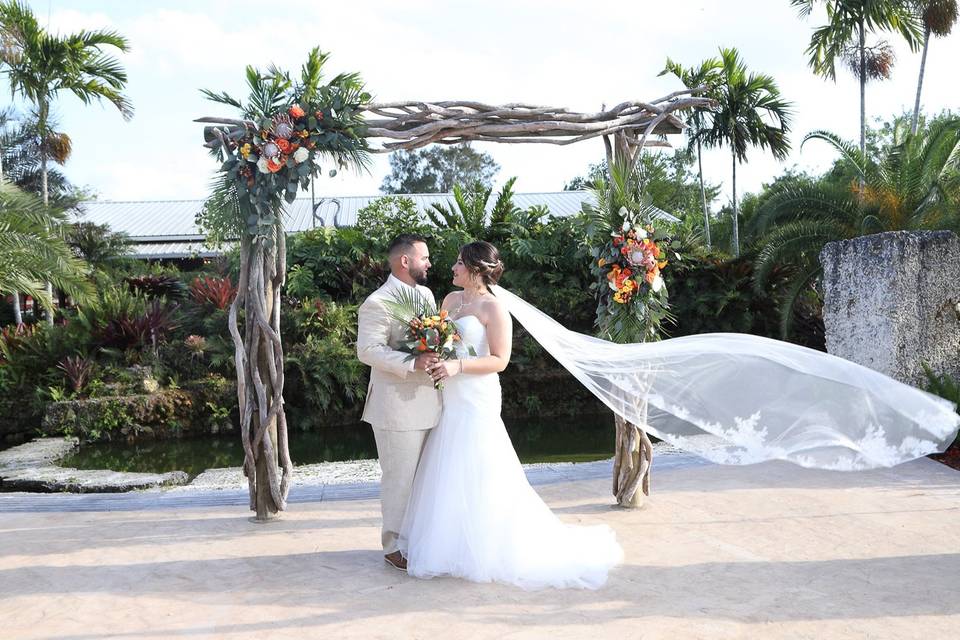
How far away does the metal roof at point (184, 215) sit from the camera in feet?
75.8

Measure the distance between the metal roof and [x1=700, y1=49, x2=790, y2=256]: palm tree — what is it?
2.69 meters

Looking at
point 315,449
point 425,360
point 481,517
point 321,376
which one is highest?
point 425,360

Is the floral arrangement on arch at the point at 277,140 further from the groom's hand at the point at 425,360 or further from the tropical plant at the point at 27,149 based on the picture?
the tropical plant at the point at 27,149

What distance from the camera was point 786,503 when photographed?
6.34 meters

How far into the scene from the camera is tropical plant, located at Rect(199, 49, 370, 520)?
5.96m

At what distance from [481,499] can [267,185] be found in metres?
2.85

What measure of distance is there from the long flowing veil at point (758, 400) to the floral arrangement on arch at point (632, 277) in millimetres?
556

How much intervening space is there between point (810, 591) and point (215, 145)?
4957 millimetres

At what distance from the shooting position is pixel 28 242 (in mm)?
10062

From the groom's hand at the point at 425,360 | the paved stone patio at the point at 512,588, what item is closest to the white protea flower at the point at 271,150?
the groom's hand at the point at 425,360

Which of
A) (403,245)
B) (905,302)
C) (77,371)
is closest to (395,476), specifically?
(403,245)

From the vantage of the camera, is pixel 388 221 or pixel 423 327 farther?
pixel 388 221

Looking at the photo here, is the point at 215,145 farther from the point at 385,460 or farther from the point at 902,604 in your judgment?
the point at 902,604

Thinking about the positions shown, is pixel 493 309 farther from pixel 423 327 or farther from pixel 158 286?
pixel 158 286
